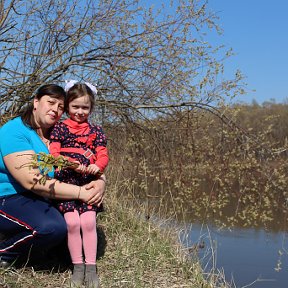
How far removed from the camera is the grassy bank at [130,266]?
3.40 m

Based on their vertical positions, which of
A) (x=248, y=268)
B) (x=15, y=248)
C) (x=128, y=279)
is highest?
(x=15, y=248)

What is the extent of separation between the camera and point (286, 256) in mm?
8359

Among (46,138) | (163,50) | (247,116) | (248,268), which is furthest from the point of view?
(248,268)

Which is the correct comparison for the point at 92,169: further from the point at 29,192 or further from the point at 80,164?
the point at 29,192

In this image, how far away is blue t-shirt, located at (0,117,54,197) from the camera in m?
3.28

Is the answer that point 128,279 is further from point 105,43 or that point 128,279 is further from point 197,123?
point 105,43

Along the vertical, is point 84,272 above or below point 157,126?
below

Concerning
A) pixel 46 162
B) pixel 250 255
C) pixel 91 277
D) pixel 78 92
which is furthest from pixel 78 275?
pixel 250 255

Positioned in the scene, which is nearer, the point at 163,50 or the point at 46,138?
the point at 46,138

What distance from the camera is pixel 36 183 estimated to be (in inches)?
127

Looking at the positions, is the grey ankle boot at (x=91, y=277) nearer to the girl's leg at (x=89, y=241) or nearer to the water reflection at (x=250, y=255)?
the girl's leg at (x=89, y=241)

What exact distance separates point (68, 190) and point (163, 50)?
10.5 ft

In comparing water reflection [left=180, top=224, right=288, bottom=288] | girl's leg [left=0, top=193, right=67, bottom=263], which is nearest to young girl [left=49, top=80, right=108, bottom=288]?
girl's leg [left=0, top=193, right=67, bottom=263]

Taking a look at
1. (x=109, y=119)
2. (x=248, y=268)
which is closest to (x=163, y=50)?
(x=109, y=119)
